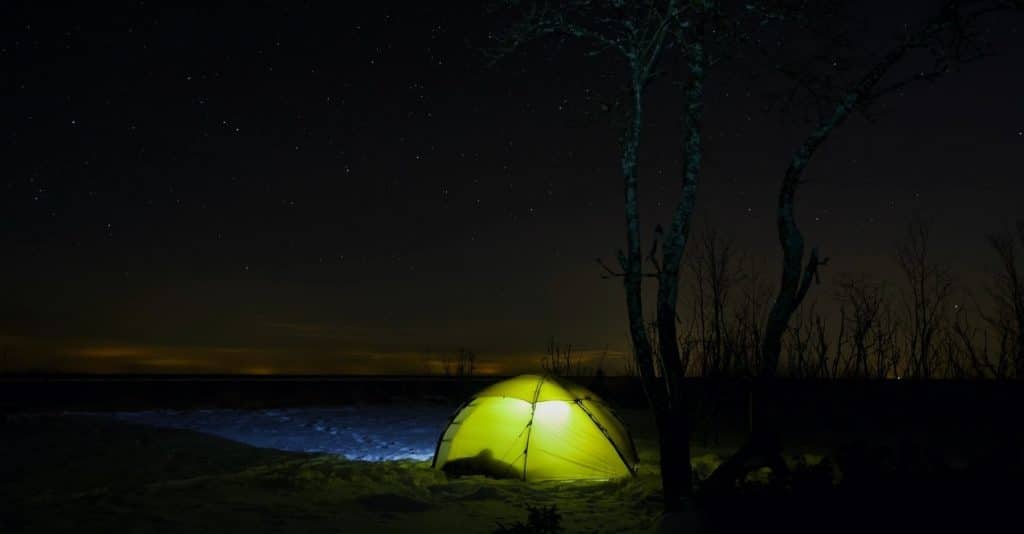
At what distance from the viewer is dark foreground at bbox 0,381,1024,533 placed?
6.48 meters

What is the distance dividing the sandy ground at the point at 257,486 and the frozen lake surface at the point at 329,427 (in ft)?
0.23

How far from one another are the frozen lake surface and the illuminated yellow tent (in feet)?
5.44

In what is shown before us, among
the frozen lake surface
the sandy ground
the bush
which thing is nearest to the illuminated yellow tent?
the sandy ground

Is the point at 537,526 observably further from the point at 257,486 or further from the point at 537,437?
the point at 537,437

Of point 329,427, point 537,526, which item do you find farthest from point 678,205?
point 329,427

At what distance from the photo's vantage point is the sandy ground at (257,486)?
8.48 metres

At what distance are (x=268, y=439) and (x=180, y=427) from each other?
240cm

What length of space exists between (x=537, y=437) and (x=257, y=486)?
3.95 meters

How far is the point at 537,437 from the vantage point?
1214 centimetres

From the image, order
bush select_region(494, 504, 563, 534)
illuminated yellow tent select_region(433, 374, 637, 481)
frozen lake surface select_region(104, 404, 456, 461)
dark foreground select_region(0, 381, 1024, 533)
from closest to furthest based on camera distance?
1. dark foreground select_region(0, 381, 1024, 533)
2. bush select_region(494, 504, 563, 534)
3. illuminated yellow tent select_region(433, 374, 637, 481)
4. frozen lake surface select_region(104, 404, 456, 461)

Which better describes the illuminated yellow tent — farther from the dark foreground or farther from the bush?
the bush

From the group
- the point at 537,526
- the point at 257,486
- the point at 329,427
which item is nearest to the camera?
the point at 537,526

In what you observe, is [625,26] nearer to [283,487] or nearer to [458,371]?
[283,487]

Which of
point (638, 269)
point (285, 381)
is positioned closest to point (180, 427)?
point (285, 381)
